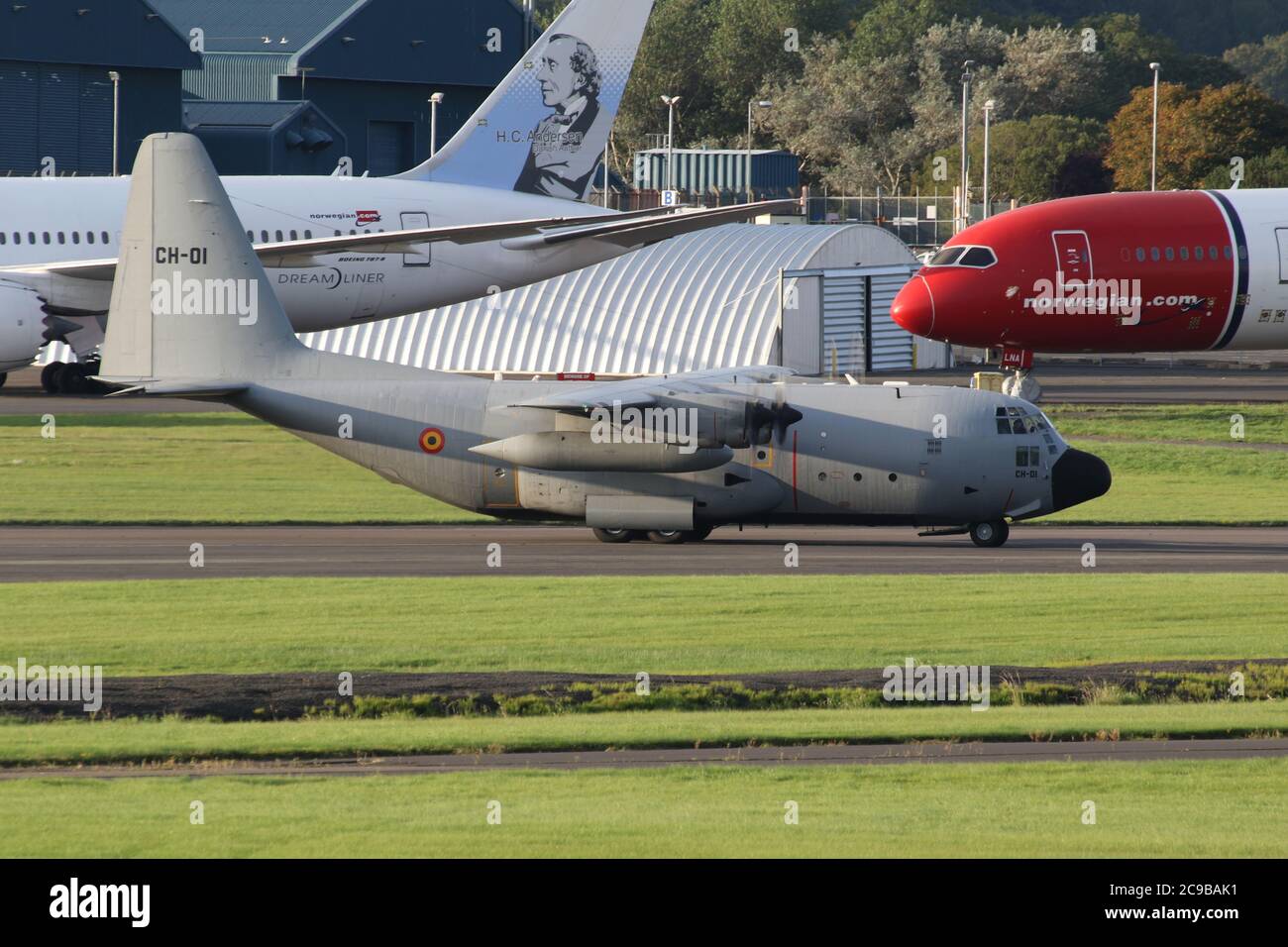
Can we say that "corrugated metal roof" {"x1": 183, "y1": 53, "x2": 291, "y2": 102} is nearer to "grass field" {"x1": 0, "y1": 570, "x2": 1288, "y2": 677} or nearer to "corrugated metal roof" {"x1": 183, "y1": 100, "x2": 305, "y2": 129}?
"corrugated metal roof" {"x1": 183, "y1": 100, "x2": 305, "y2": 129}

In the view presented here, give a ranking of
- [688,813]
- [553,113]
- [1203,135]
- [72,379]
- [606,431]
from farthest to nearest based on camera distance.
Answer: [1203,135] < [553,113] < [72,379] < [606,431] < [688,813]

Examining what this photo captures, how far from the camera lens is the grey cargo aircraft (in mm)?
36938

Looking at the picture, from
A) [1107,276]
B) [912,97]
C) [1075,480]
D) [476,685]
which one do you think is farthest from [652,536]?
[912,97]

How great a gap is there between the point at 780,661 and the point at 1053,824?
9571 mm

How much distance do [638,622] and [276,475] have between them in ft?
74.8

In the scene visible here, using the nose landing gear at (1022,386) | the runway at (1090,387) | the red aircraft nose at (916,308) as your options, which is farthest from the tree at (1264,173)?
the red aircraft nose at (916,308)

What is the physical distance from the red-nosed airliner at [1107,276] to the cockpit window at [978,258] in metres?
0.03

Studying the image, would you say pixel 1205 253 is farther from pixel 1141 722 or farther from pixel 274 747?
pixel 274 747

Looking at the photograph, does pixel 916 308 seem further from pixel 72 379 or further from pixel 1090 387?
pixel 72 379

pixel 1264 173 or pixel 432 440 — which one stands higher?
pixel 1264 173

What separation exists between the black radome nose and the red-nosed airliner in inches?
682

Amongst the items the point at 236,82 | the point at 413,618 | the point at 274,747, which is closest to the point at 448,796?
the point at 274,747

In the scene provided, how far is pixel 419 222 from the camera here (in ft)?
197
